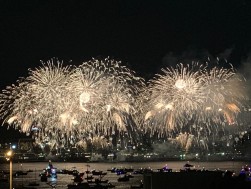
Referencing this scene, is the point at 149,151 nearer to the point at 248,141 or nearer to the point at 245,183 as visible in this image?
the point at 248,141

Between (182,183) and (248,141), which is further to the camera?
(248,141)

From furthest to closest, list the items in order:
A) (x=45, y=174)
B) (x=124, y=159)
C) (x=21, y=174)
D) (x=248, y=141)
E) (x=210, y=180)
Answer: (x=124, y=159) → (x=248, y=141) → (x=21, y=174) → (x=45, y=174) → (x=210, y=180)

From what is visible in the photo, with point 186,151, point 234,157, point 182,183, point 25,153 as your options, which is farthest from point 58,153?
point 182,183

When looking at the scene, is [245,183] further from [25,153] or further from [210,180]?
[25,153]

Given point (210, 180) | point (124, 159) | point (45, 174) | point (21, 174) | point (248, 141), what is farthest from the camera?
point (124, 159)

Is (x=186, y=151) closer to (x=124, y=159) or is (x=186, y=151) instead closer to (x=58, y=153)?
(x=124, y=159)

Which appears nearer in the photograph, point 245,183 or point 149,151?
point 245,183

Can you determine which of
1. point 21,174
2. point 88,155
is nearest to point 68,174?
point 21,174
